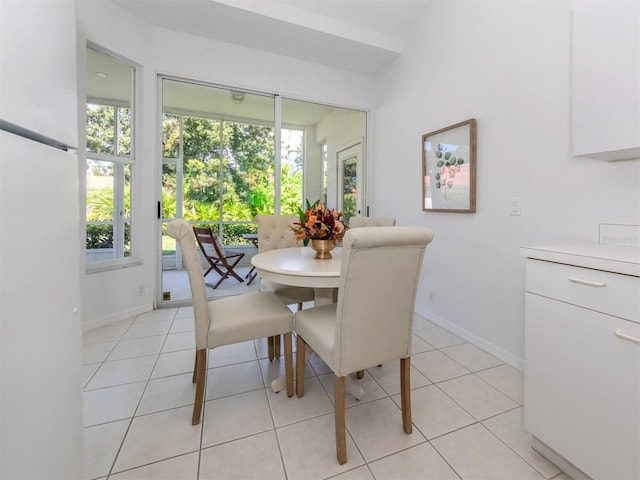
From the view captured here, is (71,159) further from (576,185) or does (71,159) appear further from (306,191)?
(306,191)

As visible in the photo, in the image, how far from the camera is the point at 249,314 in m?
1.62

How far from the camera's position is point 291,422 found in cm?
149

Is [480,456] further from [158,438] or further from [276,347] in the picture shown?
[158,438]

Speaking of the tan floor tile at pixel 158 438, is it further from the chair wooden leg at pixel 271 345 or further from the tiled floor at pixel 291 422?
the chair wooden leg at pixel 271 345

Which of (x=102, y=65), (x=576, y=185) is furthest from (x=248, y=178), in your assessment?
(x=576, y=185)

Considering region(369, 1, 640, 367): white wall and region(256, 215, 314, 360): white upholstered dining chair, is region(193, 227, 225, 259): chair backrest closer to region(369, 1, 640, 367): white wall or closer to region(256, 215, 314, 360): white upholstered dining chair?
region(256, 215, 314, 360): white upholstered dining chair

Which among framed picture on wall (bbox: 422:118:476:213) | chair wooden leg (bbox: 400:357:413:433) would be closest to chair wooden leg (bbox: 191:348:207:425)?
chair wooden leg (bbox: 400:357:413:433)

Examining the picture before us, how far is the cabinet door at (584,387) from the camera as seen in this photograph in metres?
0.96

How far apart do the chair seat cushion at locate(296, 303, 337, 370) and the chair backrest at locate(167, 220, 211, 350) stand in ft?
Answer: 1.59

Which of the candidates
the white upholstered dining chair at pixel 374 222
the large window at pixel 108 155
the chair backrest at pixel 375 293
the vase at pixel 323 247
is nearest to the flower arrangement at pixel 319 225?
the vase at pixel 323 247

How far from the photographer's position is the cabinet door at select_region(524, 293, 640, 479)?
96cm

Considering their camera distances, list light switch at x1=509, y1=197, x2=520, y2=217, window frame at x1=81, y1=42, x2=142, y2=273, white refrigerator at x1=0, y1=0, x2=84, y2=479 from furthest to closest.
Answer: window frame at x1=81, y1=42, x2=142, y2=273 < light switch at x1=509, y1=197, x2=520, y2=217 < white refrigerator at x1=0, y1=0, x2=84, y2=479

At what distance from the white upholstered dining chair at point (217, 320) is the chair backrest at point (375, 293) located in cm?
50

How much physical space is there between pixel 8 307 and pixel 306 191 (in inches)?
130
